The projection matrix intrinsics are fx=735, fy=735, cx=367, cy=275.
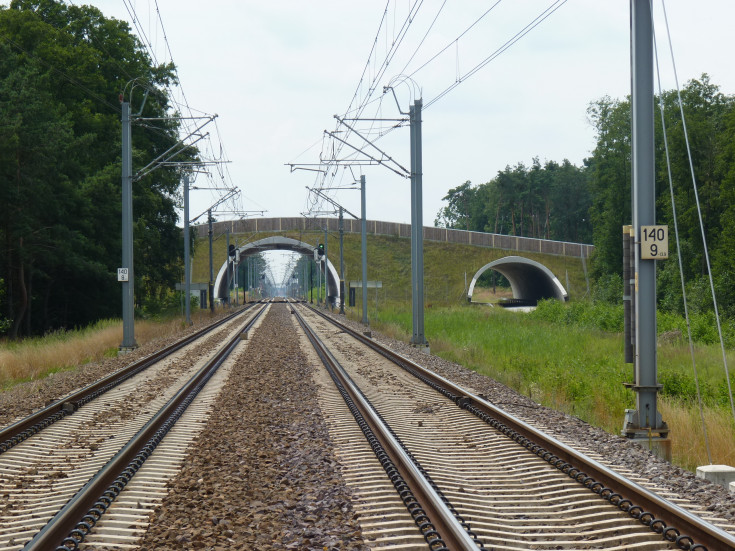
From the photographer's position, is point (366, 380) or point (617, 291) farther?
point (617, 291)

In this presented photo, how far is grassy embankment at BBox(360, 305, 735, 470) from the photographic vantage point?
916cm

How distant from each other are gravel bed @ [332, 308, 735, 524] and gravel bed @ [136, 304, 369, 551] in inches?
107

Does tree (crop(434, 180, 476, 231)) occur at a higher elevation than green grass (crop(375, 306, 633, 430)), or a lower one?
higher

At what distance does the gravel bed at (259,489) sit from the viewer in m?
5.03

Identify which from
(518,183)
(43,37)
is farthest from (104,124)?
(518,183)

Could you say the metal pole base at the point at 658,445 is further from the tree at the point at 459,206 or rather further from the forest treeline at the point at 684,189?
the tree at the point at 459,206

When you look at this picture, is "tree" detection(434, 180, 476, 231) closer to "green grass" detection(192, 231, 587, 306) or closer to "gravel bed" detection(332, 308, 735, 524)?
"green grass" detection(192, 231, 587, 306)

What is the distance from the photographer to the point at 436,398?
11688 mm

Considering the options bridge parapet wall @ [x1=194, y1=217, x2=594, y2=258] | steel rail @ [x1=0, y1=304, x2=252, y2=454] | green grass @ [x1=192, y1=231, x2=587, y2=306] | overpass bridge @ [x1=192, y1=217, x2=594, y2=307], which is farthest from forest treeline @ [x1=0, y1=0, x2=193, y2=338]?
bridge parapet wall @ [x1=194, y1=217, x2=594, y2=258]

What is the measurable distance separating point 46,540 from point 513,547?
3.01 metres

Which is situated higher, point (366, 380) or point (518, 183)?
point (518, 183)

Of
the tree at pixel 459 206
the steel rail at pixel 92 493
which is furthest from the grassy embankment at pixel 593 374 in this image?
the tree at pixel 459 206

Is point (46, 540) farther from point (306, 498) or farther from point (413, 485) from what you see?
point (413, 485)

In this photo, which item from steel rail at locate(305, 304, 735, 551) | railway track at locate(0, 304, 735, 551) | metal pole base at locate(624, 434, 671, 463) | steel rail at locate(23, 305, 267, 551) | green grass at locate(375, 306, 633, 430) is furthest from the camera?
green grass at locate(375, 306, 633, 430)
